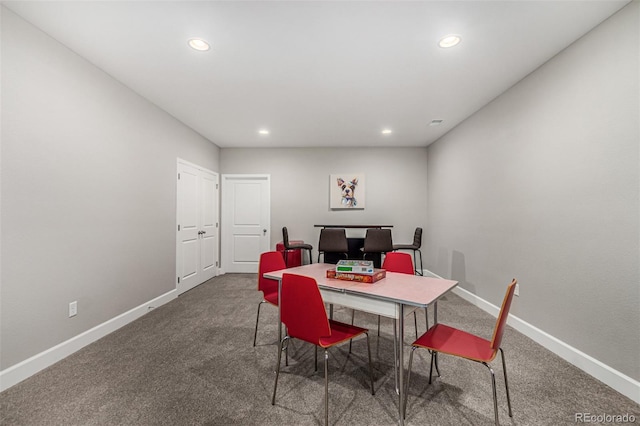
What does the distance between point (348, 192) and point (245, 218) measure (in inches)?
91.0

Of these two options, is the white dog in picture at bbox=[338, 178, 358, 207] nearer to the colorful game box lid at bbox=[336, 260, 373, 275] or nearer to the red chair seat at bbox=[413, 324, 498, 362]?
the colorful game box lid at bbox=[336, 260, 373, 275]

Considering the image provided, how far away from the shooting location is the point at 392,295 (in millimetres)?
1644

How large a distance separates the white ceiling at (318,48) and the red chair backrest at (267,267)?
1.92m

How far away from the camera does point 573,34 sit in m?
2.20

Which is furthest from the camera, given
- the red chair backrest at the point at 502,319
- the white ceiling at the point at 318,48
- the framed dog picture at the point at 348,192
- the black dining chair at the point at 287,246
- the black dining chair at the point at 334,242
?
the framed dog picture at the point at 348,192

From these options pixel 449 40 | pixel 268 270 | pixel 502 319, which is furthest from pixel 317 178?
pixel 502 319

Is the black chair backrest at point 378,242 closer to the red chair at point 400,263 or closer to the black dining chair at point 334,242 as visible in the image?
the black dining chair at point 334,242

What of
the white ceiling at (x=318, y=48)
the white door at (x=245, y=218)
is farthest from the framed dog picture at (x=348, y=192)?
the white ceiling at (x=318, y=48)

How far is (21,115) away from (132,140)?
3.86ft

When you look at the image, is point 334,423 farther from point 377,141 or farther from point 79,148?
point 377,141

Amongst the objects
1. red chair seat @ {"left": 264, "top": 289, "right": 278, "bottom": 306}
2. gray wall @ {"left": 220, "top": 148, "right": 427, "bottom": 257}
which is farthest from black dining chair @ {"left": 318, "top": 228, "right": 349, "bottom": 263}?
red chair seat @ {"left": 264, "top": 289, "right": 278, "bottom": 306}

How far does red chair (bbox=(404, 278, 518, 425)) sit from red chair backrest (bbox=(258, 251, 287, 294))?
152 centimetres

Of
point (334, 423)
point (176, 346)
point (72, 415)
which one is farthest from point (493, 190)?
point (72, 415)

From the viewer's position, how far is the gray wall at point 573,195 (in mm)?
1904
